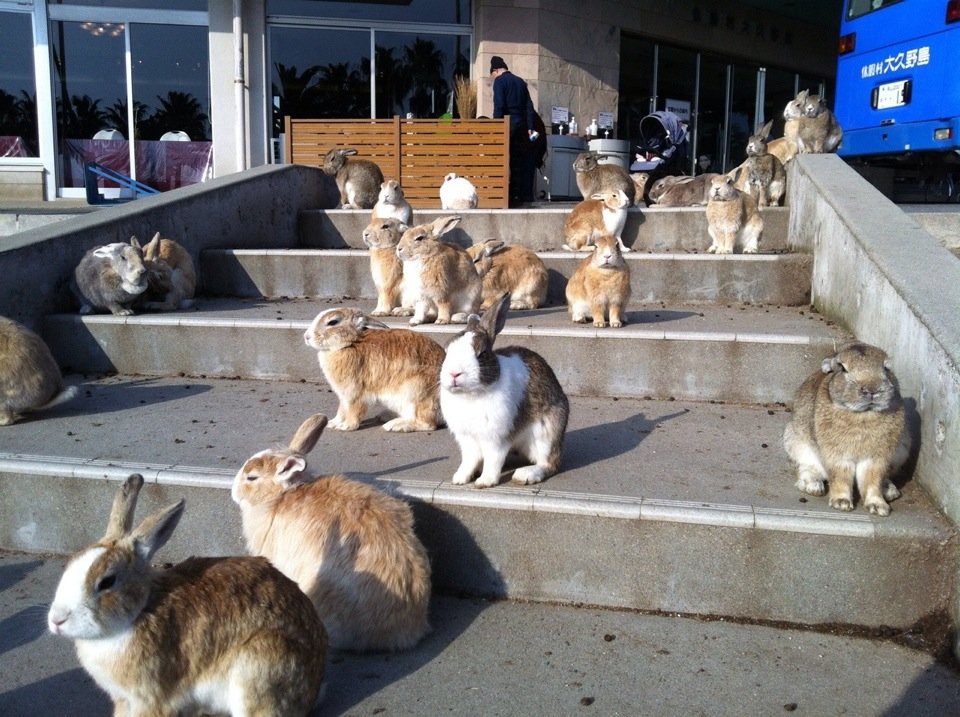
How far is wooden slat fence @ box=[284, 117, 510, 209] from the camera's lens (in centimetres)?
985

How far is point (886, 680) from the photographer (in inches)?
101

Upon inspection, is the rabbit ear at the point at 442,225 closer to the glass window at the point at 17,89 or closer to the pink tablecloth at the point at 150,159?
the pink tablecloth at the point at 150,159

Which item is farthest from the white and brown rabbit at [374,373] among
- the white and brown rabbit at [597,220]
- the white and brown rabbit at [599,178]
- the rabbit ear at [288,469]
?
the white and brown rabbit at [599,178]

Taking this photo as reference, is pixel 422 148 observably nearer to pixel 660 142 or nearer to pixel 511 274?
pixel 660 142

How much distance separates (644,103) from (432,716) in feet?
50.0

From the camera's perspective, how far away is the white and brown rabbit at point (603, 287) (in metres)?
5.19

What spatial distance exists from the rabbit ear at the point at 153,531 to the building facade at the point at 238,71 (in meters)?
12.1

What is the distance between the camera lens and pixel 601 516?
305 centimetres

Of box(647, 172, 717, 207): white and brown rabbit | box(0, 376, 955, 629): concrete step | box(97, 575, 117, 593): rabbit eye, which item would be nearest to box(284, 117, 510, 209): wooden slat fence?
box(647, 172, 717, 207): white and brown rabbit

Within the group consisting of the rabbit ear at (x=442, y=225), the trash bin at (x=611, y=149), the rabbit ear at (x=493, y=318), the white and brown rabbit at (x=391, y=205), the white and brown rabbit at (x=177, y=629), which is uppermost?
the trash bin at (x=611, y=149)

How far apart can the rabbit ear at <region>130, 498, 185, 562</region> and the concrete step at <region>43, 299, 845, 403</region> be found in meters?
2.83

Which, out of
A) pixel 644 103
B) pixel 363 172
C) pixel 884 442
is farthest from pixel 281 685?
pixel 644 103

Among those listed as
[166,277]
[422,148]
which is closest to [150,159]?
[422,148]

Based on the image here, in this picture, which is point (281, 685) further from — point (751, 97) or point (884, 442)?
point (751, 97)
